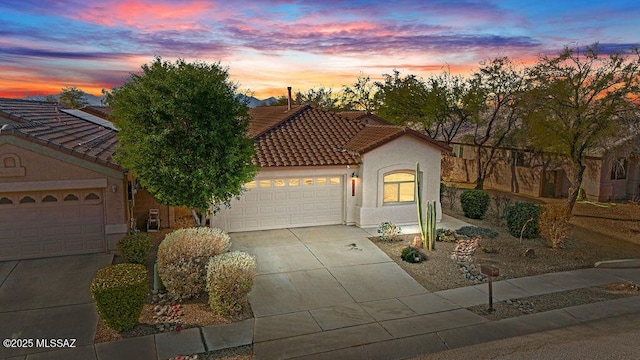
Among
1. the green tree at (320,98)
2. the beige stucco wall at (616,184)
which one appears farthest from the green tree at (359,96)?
the beige stucco wall at (616,184)

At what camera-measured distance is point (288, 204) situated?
695 inches

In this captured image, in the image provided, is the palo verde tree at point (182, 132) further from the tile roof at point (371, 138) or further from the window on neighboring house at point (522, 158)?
the window on neighboring house at point (522, 158)

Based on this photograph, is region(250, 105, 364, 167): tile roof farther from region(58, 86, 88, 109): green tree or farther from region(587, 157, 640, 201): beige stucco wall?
region(58, 86, 88, 109): green tree

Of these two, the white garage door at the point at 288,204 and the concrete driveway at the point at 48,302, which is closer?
the concrete driveway at the point at 48,302

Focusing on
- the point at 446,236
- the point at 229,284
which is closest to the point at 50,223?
the point at 229,284

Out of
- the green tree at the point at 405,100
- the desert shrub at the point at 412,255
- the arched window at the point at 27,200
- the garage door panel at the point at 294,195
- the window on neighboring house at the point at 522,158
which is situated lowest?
the desert shrub at the point at 412,255

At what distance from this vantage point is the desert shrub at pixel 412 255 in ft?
45.0

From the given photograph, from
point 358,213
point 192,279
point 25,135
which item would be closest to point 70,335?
point 192,279

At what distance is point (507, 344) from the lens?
8914mm

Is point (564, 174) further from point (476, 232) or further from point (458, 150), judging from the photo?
point (476, 232)

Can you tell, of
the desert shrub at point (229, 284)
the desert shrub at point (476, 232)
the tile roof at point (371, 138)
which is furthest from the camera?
the tile roof at point (371, 138)

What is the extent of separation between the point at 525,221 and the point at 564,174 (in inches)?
512

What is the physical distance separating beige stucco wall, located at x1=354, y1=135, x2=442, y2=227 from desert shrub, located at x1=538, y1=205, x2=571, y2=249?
15.1 feet

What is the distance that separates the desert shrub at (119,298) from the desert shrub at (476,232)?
38.5 ft
